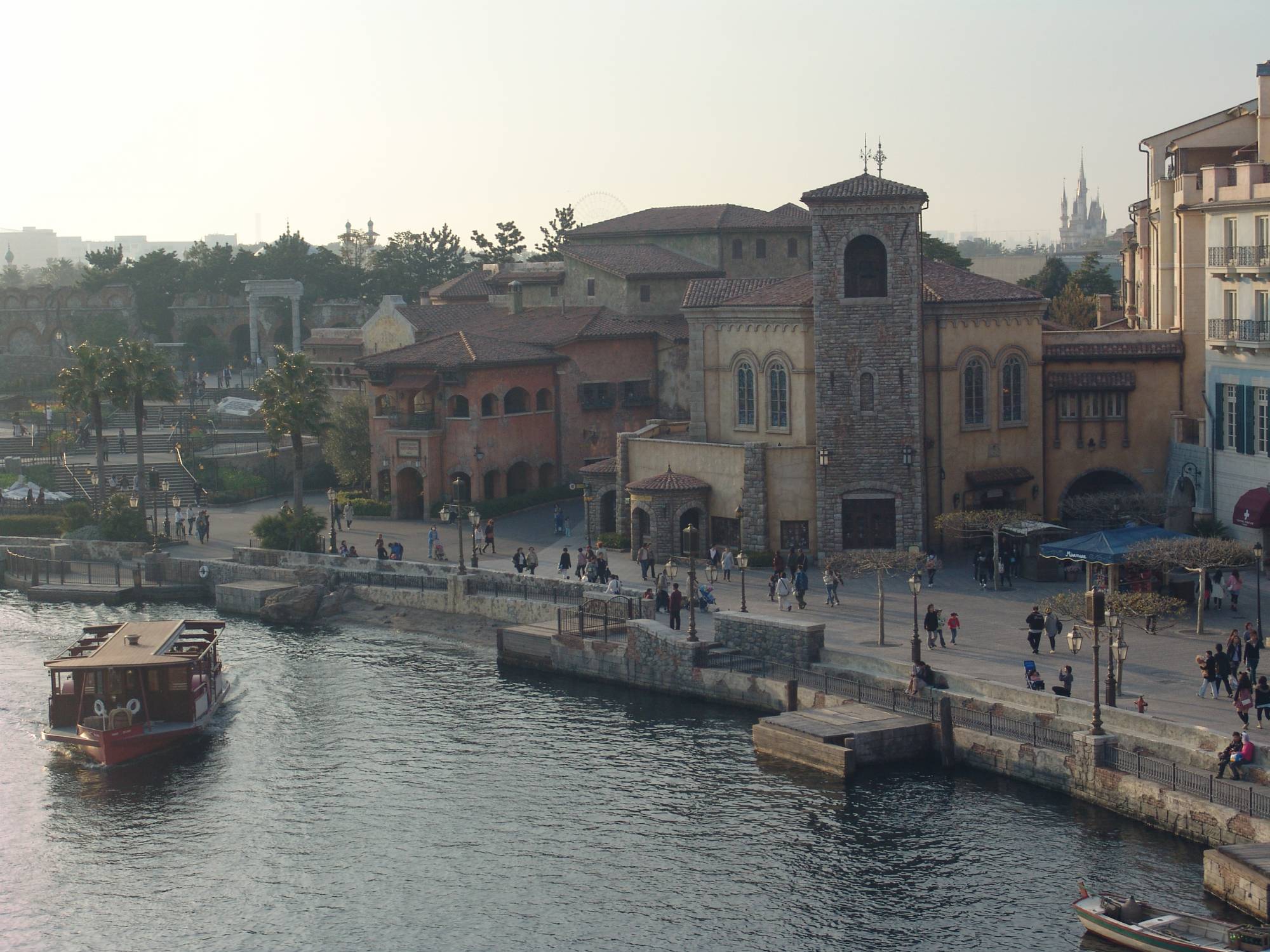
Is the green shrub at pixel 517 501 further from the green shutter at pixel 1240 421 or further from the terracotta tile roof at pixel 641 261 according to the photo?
the green shutter at pixel 1240 421

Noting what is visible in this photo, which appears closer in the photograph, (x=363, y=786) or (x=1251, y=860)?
(x=1251, y=860)

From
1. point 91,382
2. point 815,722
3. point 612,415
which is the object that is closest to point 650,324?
point 612,415

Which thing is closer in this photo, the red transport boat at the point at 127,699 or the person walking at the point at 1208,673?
the person walking at the point at 1208,673

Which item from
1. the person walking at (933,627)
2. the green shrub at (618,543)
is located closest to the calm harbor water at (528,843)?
the person walking at (933,627)

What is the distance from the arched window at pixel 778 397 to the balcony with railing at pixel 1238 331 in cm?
1493

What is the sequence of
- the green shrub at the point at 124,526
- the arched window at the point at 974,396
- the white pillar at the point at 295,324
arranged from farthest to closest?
the white pillar at the point at 295,324
the green shrub at the point at 124,526
the arched window at the point at 974,396

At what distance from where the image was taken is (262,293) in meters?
120

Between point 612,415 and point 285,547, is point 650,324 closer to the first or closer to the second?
point 612,415

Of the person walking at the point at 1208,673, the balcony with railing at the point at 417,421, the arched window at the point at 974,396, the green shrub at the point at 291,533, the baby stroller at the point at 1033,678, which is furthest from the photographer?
the balcony with railing at the point at 417,421

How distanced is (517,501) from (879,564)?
28822mm

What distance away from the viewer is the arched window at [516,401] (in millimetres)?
77750

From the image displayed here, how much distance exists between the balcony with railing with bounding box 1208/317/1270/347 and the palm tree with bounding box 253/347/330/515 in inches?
1458

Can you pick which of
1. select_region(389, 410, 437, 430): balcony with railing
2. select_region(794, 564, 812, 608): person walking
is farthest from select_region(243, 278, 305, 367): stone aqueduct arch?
select_region(794, 564, 812, 608): person walking

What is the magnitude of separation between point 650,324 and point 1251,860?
173 feet
